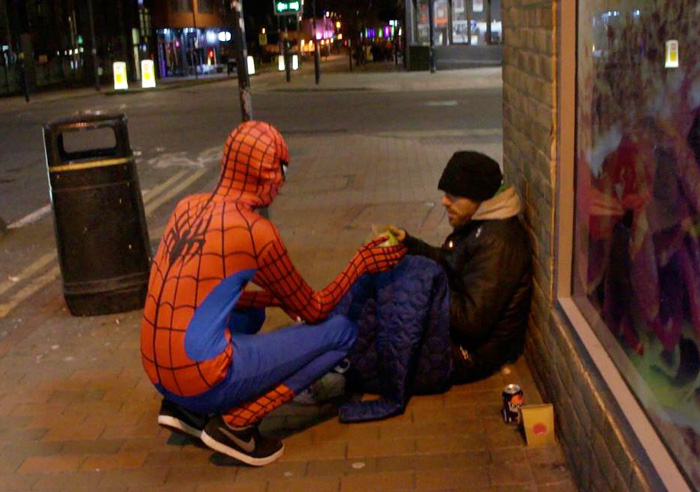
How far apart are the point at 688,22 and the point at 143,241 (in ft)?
15.1

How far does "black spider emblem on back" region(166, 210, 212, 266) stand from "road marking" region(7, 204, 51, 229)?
6758 millimetres

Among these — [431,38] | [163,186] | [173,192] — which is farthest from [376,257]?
[431,38]

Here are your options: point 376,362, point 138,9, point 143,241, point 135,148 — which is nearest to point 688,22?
point 376,362

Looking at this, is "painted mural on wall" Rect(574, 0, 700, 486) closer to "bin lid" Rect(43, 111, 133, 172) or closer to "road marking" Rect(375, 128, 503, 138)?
"bin lid" Rect(43, 111, 133, 172)

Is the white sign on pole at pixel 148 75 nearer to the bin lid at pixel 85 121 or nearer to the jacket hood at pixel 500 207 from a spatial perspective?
the bin lid at pixel 85 121

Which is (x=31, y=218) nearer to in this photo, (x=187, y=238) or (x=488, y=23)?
(x=187, y=238)

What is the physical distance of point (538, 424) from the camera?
3.87m

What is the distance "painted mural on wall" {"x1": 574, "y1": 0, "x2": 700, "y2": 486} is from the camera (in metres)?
2.46

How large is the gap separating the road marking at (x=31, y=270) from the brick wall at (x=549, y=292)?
4127 mm

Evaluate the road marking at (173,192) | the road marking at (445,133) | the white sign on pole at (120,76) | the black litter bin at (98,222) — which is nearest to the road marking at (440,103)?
the road marking at (445,133)

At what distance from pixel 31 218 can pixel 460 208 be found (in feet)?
23.5

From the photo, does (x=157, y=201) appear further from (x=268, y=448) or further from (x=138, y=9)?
(x=138, y=9)

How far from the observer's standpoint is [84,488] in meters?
3.79

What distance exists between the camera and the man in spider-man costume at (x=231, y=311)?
3.58 meters
